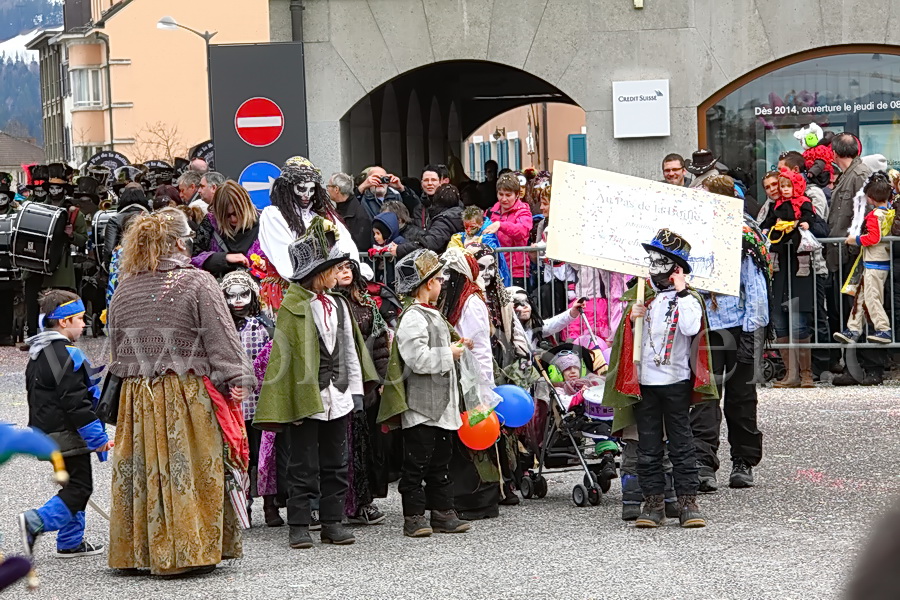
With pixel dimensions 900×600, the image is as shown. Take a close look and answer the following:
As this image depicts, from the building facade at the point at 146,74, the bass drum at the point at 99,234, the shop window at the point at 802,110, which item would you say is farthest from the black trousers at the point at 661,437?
the building facade at the point at 146,74

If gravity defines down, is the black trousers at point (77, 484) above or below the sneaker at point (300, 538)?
above

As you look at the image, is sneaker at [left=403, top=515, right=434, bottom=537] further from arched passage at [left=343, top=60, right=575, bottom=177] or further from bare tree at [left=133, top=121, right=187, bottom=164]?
bare tree at [left=133, top=121, right=187, bottom=164]

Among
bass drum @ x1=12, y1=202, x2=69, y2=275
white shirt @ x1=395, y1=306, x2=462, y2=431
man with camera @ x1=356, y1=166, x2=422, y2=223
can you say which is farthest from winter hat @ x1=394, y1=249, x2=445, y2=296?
bass drum @ x1=12, y1=202, x2=69, y2=275

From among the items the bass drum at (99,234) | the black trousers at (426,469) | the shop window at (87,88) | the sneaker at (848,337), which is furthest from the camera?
the shop window at (87,88)

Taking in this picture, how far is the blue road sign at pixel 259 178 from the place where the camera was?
11.6 m

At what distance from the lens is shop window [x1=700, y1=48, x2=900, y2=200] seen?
15312 mm

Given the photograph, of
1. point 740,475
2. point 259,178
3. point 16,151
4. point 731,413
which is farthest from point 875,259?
point 16,151

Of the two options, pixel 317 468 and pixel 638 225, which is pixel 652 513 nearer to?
pixel 638 225

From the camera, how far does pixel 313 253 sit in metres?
7.49

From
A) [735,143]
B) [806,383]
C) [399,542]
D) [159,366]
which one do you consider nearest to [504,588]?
[399,542]

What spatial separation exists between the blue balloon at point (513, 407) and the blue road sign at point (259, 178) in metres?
4.04

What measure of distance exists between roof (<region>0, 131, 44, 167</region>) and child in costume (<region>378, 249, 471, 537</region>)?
4825 inches

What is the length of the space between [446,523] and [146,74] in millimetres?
72971

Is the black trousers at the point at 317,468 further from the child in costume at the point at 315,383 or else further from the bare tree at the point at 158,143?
the bare tree at the point at 158,143
